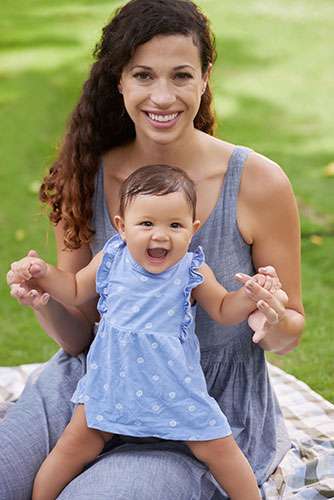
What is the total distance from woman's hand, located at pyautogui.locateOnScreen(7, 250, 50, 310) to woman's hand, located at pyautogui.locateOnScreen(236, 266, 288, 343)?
0.56 metres

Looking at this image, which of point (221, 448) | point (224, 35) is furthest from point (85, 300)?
point (224, 35)

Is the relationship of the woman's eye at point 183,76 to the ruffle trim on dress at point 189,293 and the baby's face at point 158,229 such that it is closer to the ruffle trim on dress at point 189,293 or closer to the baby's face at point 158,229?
the baby's face at point 158,229

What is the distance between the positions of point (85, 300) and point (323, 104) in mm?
5974

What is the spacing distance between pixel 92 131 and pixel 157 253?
590 millimetres

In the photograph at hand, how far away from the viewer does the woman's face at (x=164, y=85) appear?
2.89 meters

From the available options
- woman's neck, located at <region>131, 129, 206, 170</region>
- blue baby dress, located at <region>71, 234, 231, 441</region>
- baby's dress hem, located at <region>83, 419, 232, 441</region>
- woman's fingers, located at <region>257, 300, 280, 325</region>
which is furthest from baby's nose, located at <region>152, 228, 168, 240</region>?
baby's dress hem, located at <region>83, 419, 232, 441</region>

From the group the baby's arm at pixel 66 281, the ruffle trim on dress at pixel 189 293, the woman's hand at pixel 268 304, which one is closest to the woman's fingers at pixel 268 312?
the woman's hand at pixel 268 304

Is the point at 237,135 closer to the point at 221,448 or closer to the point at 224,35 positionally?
the point at 224,35

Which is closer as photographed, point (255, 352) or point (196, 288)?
point (196, 288)

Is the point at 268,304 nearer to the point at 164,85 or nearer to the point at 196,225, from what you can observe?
the point at 196,225

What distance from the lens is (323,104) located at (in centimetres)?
869

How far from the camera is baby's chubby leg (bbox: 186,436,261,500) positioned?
2.78 m

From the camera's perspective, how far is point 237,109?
8.55 m

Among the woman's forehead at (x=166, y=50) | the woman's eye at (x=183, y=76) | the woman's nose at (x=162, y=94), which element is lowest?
the woman's nose at (x=162, y=94)
